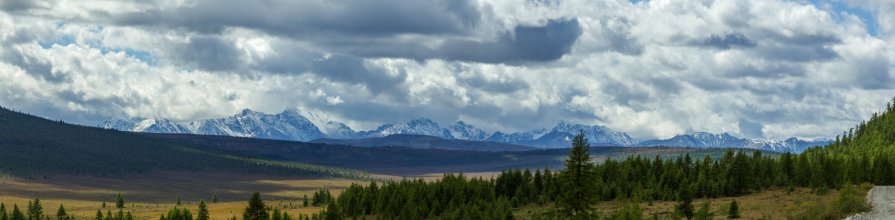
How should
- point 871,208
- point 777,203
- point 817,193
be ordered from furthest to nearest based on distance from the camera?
point 817,193
point 777,203
point 871,208

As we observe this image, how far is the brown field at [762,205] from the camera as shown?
328 ft

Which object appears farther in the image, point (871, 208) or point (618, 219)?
point (618, 219)

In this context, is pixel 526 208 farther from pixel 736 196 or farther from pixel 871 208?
pixel 871 208

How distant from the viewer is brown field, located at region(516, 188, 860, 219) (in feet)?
328

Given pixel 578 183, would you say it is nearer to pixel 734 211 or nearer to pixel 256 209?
pixel 734 211

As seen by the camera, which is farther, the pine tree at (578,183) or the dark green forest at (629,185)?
the dark green forest at (629,185)

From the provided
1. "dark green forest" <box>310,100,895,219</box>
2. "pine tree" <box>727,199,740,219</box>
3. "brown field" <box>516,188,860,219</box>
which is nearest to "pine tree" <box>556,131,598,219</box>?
"brown field" <box>516,188,860,219</box>

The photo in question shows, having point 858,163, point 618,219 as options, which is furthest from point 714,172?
point 618,219

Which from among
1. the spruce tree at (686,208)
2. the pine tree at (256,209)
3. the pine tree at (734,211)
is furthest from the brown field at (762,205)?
the pine tree at (256,209)

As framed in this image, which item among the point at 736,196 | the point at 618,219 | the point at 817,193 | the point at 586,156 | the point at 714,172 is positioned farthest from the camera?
the point at 714,172

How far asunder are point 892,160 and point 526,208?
2579 inches

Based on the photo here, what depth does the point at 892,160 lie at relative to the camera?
526 ft

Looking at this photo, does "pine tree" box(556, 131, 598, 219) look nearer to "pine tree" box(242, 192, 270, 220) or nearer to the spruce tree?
the spruce tree

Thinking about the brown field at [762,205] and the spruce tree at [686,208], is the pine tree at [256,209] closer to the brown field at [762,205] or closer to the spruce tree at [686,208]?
the brown field at [762,205]
